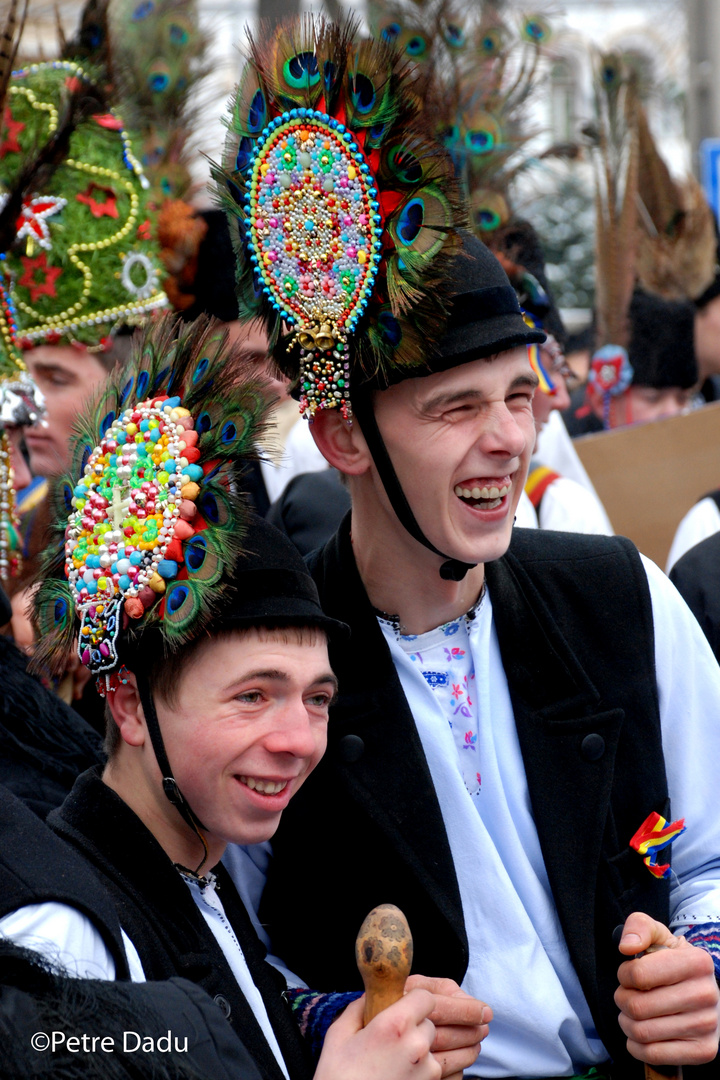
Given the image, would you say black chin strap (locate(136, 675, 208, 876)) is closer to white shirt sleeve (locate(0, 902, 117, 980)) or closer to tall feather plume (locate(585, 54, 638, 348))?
white shirt sleeve (locate(0, 902, 117, 980))

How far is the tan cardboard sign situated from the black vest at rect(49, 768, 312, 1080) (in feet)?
9.90

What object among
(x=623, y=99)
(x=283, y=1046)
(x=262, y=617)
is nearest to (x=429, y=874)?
(x=283, y=1046)

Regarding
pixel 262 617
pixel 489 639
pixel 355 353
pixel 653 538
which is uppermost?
pixel 355 353

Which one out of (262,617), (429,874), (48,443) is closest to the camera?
(262,617)

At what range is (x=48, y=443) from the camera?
13.3 feet

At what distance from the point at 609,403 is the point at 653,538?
142cm

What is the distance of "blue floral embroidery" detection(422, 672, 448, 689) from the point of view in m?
2.42

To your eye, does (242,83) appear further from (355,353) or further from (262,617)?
(262,617)

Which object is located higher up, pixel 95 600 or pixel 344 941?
pixel 95 600

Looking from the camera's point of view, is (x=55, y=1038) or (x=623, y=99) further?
(x=623, y=99)

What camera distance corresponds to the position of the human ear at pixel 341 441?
246 cm

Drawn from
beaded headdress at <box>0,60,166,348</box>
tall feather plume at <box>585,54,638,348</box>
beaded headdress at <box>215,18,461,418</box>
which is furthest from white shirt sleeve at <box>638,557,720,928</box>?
tall feather plume at <box>585,54,638,348</box>

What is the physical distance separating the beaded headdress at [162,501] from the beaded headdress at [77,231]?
196 cm

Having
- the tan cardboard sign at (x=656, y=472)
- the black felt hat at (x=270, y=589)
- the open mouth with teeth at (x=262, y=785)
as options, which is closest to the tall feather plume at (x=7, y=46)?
the black felt hat at (x=270, y=589)
